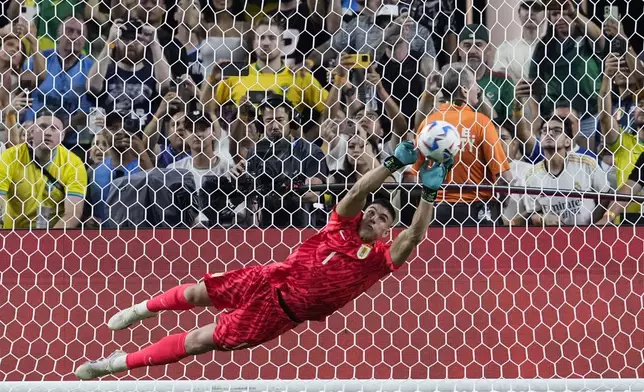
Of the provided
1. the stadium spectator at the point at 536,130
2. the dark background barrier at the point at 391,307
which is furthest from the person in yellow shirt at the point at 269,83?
the stadium spectator at the point at 536,130

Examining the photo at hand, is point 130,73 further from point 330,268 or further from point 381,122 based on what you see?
point 330,268

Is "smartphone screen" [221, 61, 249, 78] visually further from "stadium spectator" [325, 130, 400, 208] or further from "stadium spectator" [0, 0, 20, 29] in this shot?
"stadium spectator" [0, 0, 20, 29]

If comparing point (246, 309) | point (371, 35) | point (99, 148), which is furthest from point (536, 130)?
point (99, 148)

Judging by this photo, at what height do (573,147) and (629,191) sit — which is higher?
(573,147)

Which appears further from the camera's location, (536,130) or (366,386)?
(536,130)

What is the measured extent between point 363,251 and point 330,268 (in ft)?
0.55

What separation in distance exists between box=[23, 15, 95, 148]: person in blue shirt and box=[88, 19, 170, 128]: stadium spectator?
0.31 ft

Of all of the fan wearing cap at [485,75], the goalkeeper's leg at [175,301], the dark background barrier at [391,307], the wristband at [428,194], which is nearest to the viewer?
the wristband at [428,194]

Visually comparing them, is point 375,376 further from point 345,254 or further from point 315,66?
point 315,66

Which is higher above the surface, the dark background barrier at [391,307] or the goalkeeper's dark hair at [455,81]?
the goalkeeper's dark hair at [455,81]

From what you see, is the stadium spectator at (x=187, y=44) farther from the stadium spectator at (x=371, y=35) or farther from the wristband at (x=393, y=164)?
the wristband at (x=393, y=164)

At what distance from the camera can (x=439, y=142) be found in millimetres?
4453

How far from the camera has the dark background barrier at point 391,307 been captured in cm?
567

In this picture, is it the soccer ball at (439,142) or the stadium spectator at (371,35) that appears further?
the stadium spectator at (371,35)
